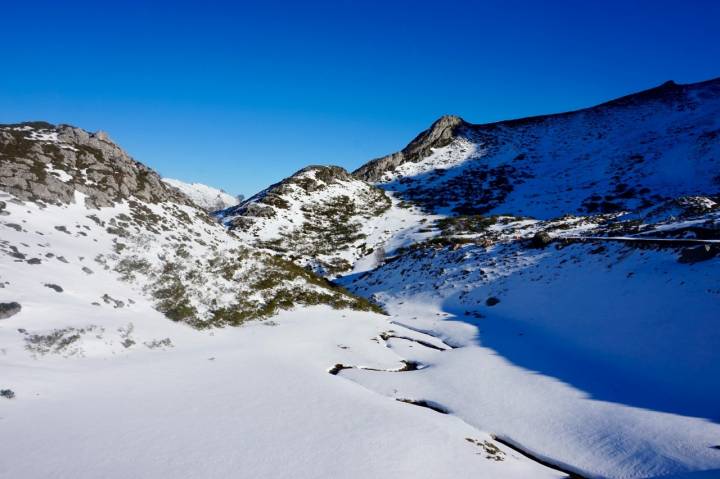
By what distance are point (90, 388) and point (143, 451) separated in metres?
4.53

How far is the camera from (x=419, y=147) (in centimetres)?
12550

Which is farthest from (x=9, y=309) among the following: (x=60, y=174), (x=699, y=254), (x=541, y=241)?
(x=541, y=241)

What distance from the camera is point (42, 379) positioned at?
12.0 m

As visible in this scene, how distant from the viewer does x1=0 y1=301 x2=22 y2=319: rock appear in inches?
554

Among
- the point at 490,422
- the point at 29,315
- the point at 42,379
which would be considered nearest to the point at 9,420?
the point at 42,379

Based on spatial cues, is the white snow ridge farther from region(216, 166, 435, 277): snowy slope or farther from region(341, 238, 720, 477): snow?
region(216, 166, 435, 277): snowy slope

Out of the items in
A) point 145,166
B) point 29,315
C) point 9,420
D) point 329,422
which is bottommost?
point 329,422

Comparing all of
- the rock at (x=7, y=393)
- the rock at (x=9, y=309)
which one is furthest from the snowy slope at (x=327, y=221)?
the rock at (x=7, y=393)

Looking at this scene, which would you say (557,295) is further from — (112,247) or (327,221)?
(327,221)

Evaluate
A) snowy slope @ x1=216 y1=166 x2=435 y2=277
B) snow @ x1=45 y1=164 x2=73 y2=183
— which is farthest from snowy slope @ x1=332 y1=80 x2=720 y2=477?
snow @ x1=45 y1=164 x2=73 y2=183

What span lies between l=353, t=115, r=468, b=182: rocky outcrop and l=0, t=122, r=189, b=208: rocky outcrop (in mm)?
80326

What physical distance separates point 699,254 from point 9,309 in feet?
112

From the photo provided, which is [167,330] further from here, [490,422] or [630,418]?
[630,418]

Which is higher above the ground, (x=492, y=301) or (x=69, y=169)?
(x=69, y=169)
